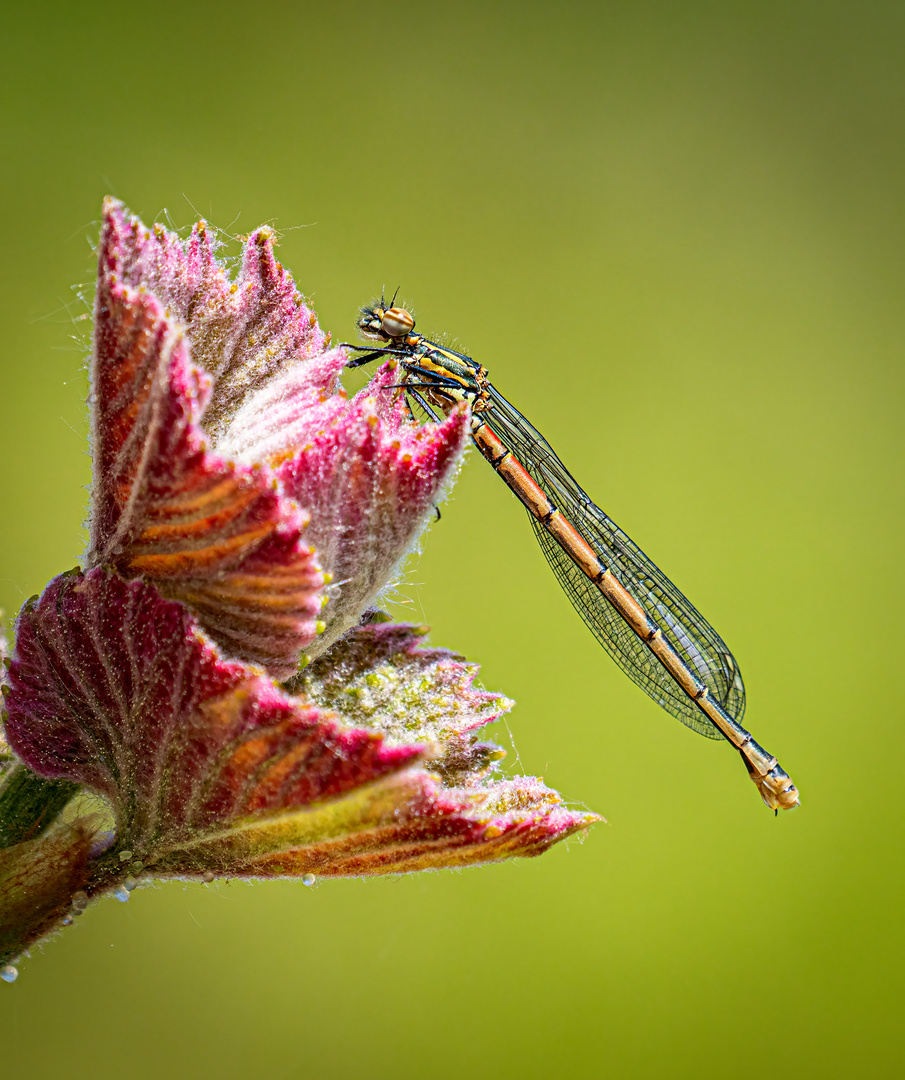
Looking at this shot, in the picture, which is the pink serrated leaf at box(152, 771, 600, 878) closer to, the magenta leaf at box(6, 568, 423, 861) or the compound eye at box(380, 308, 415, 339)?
the magenta leaf at box(6, 568, 423, 861)

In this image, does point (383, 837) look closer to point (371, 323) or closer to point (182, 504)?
point (182, 504)

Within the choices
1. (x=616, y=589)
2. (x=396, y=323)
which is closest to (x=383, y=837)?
(x=396, y=323)

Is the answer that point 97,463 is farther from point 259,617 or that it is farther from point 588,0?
point 588,0

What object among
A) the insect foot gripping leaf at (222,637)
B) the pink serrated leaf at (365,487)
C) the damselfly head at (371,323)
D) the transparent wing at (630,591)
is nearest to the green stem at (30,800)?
the insect foot gripping leaf at (222,637)

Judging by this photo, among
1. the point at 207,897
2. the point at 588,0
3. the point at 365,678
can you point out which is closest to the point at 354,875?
the point at 365,678

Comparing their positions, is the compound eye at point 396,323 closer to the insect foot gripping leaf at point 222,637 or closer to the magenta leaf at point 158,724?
the insect foot gripping leaf at point 222,637

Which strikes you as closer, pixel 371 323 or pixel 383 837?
pixel 383 837
